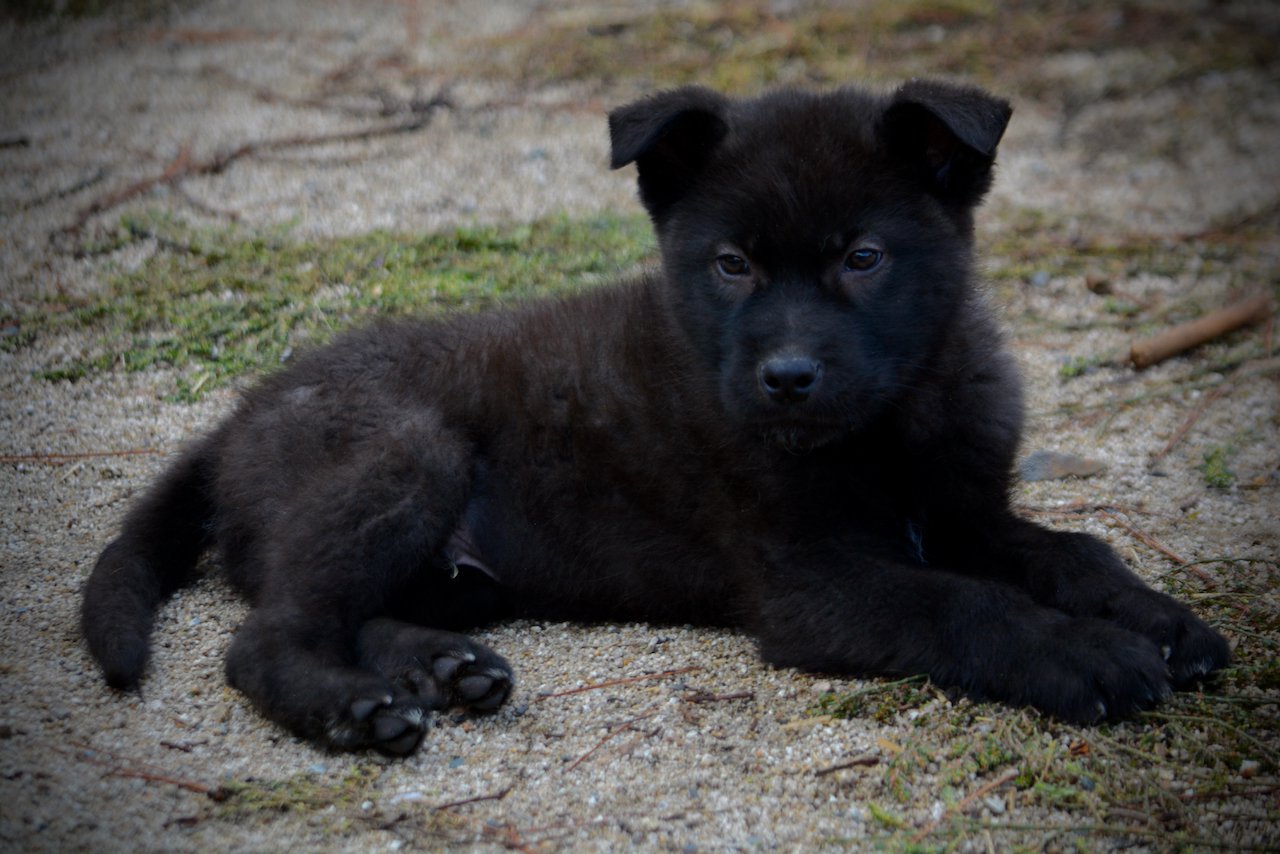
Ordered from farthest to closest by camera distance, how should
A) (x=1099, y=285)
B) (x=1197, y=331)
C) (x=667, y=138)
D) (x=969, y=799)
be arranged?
(x=1099, y=285) → (x=1197, y=331) → (x=667, y=138) → (x=969, y=799)

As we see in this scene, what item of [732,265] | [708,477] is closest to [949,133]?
[732,265]

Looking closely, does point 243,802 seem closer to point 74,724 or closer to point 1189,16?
point 74,724

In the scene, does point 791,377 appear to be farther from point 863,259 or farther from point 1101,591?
point 1101,591

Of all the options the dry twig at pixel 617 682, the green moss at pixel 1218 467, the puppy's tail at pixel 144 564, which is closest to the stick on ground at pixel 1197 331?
the green moss at pixel 1218 467

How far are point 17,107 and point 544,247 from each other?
3760 mm

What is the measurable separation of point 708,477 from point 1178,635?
1.34 metres

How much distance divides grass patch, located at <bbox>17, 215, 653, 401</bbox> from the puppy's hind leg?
5.17 feet

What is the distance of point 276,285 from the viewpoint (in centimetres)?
567

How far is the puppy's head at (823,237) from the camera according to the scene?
315 cm

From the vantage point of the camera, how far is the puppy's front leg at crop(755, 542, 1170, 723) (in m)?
2.89

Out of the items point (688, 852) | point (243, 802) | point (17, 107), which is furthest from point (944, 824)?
point (17, 107)

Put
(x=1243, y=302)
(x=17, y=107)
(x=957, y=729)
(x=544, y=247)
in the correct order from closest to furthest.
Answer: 1. (x=957, y=729)
2. (x=1243, y=302)
3. (x=544, y=247)
4. (x=17, y=107)

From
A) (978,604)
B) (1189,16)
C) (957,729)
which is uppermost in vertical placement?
(1189,16)

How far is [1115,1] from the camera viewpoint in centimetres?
941
